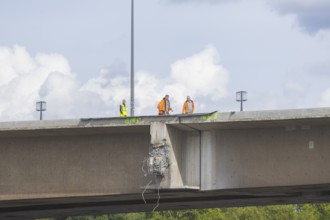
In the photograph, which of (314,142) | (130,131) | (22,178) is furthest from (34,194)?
(314,142)

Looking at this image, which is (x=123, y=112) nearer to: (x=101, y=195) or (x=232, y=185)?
(x=101, y=195)

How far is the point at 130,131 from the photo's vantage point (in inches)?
1264

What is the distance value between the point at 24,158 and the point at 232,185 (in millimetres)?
8871

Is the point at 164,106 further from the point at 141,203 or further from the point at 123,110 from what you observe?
the point at 141,203

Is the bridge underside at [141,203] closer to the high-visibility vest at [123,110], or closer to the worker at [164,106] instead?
the high-visibility vest at [123,110]

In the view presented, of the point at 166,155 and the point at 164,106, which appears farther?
the point at 164,106

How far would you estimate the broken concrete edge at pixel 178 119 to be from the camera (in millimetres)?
29078

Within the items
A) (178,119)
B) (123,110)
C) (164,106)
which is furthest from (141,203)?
(178,119)

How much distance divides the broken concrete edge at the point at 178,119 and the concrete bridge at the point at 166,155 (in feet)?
0.12

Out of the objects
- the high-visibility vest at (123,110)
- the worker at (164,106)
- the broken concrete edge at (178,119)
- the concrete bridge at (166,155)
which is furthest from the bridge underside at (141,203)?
the worker at (164,106)

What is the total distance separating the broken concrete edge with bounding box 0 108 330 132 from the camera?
1145 inches

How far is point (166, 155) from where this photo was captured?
3053 cm

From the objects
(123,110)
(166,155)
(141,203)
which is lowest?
(141,203)

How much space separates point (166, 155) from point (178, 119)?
1.42 meters
